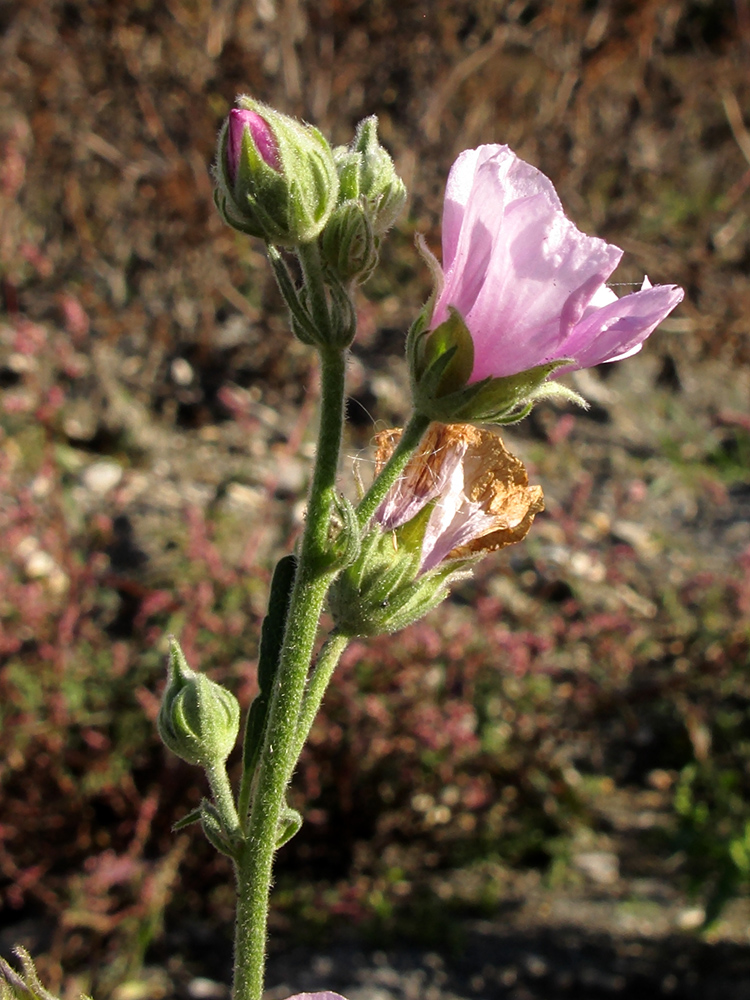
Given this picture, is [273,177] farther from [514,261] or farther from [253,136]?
[514,261]

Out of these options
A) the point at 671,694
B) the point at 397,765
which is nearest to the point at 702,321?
the point at 671,694

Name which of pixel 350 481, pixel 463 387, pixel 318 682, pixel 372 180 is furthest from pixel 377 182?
pixel 350 481

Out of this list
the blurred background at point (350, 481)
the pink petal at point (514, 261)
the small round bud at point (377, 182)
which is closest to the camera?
the pink petal at point (514, 261)

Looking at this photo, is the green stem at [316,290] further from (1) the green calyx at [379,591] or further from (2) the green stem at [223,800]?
(2) the green stem at [223,800]

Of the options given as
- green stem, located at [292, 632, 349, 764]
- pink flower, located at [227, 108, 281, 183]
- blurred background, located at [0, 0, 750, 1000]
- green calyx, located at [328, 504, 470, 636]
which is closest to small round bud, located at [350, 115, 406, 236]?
pink flower, located at [227, 108, 281, 183]

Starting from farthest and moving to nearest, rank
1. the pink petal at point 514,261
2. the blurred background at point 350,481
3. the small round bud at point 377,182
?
the blurred background at point 350,481 < the small round bud at point 377,182 < the pink petal at point 514,261

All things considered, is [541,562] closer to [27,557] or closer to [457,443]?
[27,557]

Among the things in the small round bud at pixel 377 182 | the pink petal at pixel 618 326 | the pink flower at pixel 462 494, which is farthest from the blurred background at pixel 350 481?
the pink petal at pixel 618 326
